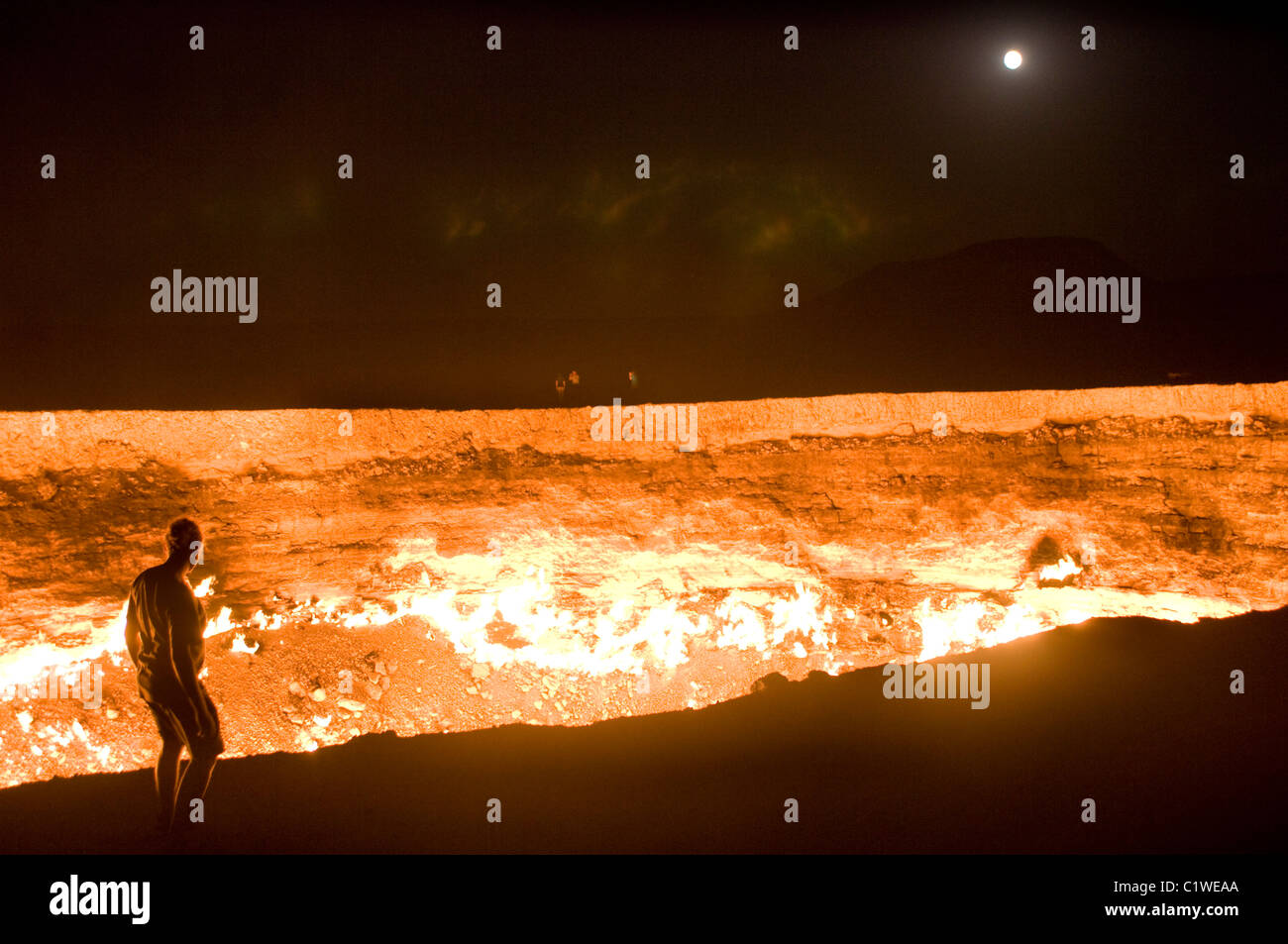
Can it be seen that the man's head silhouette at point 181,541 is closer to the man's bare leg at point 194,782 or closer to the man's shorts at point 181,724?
the man's shorts at point 181,724

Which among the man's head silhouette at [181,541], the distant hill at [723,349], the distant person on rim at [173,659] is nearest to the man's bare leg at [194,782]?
the distant person on rim at [173,659]

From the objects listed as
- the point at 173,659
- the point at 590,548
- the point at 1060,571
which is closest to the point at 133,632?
the point at 173,659

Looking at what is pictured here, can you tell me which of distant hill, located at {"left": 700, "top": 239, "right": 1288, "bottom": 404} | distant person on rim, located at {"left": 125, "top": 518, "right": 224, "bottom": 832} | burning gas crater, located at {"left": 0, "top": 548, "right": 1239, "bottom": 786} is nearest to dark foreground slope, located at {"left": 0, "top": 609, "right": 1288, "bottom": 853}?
burning gas crater, located at {"left": 0, "top": 548, "right": 1239, "bottom": 786}

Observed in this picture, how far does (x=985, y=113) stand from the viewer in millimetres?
3098

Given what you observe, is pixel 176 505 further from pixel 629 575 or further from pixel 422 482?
pixel 629 575

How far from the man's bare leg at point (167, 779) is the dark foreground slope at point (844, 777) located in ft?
0.61

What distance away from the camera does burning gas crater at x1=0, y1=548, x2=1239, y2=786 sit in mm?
2682

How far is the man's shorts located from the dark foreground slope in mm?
247

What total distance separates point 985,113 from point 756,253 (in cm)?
134

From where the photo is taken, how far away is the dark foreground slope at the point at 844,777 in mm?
2725

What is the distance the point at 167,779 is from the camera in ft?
8.36

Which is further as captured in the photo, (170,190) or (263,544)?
(170,190)

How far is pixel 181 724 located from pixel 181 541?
74 centimetres
